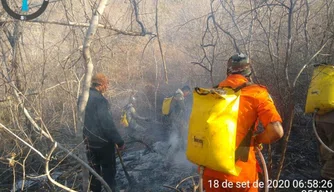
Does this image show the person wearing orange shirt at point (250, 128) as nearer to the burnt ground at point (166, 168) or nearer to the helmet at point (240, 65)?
the helmet at point (240, 65)

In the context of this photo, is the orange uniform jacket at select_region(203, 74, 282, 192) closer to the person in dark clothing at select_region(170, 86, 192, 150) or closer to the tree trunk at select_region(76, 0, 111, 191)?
the tree trunk at select_region(76, 0, 111, 191)

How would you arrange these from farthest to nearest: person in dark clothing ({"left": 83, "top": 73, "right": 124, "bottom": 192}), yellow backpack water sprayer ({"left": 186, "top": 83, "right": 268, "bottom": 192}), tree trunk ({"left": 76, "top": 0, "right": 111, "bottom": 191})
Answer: person in dark clothing ({"left": 83, "top": 73, "right": 124, "bottom": 192}), tree trunk ({"left": 76, "top": 0, "right": 111, "bottom": 191}), yellow backpack water sprayer ({"left": 186, "top": 83, "right": 268, "bottom": 192})

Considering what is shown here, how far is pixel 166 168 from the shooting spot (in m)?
5.16

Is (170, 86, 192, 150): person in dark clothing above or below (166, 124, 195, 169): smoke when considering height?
above

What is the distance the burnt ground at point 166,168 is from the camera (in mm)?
4496

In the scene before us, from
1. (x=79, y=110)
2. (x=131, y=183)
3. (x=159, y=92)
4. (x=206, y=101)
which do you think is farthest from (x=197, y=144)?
(x=159, y=92)

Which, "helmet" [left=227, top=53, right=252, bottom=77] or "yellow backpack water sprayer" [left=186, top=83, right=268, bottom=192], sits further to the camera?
"helmet" [left=227, top=53, right=252, bottom=77]

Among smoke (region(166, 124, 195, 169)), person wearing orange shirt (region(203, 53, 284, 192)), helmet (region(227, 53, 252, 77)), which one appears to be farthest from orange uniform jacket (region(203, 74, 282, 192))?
smoke (region(166, 124, 195, 169))

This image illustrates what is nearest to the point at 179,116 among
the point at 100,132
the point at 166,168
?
the point at 166,168

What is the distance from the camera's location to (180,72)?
11.6m

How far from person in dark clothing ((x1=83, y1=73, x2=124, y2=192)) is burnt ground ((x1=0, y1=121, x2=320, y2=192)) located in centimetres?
36

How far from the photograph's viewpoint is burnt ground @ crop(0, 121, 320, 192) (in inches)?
177

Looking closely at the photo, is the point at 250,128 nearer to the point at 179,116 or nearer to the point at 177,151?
the point at 177,151

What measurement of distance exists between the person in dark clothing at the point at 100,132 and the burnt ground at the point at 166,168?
0.36 m
